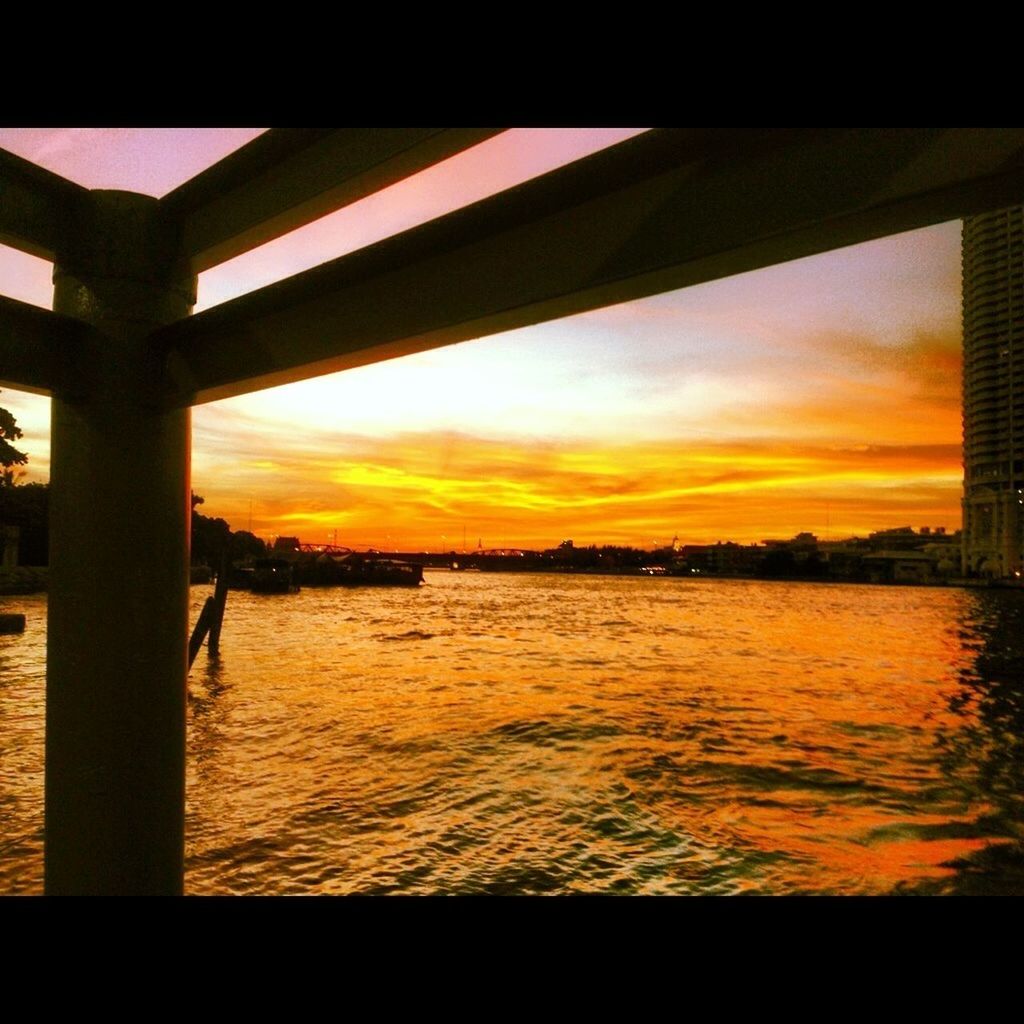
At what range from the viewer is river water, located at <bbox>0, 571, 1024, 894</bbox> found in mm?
9312

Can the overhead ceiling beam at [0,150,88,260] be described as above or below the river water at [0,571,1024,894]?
above

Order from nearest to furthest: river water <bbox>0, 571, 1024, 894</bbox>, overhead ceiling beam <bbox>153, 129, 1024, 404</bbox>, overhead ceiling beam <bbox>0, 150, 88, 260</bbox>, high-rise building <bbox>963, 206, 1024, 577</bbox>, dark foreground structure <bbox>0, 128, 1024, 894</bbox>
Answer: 1. overhead ceiling beam <bbox>153, 129, 1024, 404</bbox>
2. dark foreground structure <bbox>0, 128, 1024, 894</bbox>
3. overhead ceiling beam <bbox>0, 150, 88, 260</bbox>
4. river water <bbox>0, 571, 1024, 894</bbox>
5. high-rise building <bbox>963, 206, 1024, 577</bbox>

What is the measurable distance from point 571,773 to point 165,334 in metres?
14.2

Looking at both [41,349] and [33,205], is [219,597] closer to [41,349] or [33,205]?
[33,205]

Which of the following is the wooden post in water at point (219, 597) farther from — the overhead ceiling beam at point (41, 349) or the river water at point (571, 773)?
the overhead ceiling beam at point (41, 349)

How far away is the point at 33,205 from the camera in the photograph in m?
2.61

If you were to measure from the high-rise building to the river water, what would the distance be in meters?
112

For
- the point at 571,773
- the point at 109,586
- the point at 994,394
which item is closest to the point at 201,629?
the point at 571,773

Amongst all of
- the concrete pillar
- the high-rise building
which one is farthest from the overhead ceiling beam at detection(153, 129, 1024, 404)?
the high-rise building

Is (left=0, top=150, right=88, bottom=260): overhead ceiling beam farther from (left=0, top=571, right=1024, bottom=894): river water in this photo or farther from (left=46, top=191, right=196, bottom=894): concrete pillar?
(left=0, top=571, right=1024, bottom=894): river water

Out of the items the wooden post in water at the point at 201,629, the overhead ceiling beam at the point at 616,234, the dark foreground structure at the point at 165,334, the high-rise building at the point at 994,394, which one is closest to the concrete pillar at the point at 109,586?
the dark foreground structure at the point at 165,334
